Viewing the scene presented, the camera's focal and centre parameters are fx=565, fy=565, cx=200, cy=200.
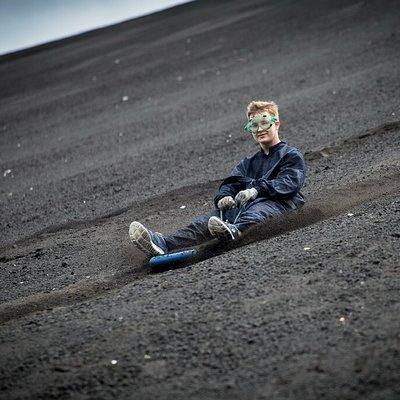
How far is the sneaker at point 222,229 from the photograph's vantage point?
18.4ft

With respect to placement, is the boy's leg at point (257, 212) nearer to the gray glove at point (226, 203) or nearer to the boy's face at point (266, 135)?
the gray glove at point (226, 203)

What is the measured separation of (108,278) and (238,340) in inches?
84.6

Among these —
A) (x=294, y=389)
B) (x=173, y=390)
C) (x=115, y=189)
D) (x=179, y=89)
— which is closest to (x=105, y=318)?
(x=173, y=390)

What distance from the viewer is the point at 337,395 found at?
11.3ft

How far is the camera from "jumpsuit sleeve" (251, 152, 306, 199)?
6.05 metres

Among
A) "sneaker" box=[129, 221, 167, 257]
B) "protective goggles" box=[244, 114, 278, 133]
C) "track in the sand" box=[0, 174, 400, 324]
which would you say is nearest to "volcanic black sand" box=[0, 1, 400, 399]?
"track in the sand" box=[0, 174, 400, 324]

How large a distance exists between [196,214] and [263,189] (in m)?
1.59

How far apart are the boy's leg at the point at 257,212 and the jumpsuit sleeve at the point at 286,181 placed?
4.6 inches

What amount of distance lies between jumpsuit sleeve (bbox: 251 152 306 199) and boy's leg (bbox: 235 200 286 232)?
0.38 feet

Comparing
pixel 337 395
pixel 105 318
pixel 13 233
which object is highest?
pixel 13 233

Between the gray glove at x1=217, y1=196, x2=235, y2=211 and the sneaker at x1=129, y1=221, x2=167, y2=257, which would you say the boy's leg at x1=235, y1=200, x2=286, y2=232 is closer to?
the gray glove at x1=217, y1=196, x2=235, y2=211

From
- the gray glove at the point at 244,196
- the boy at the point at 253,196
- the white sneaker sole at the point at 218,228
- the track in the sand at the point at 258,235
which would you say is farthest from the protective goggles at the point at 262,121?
the white sneaker sole at the point at 218,228

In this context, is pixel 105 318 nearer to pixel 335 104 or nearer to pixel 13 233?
pixel 13 233

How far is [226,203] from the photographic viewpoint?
600cm
